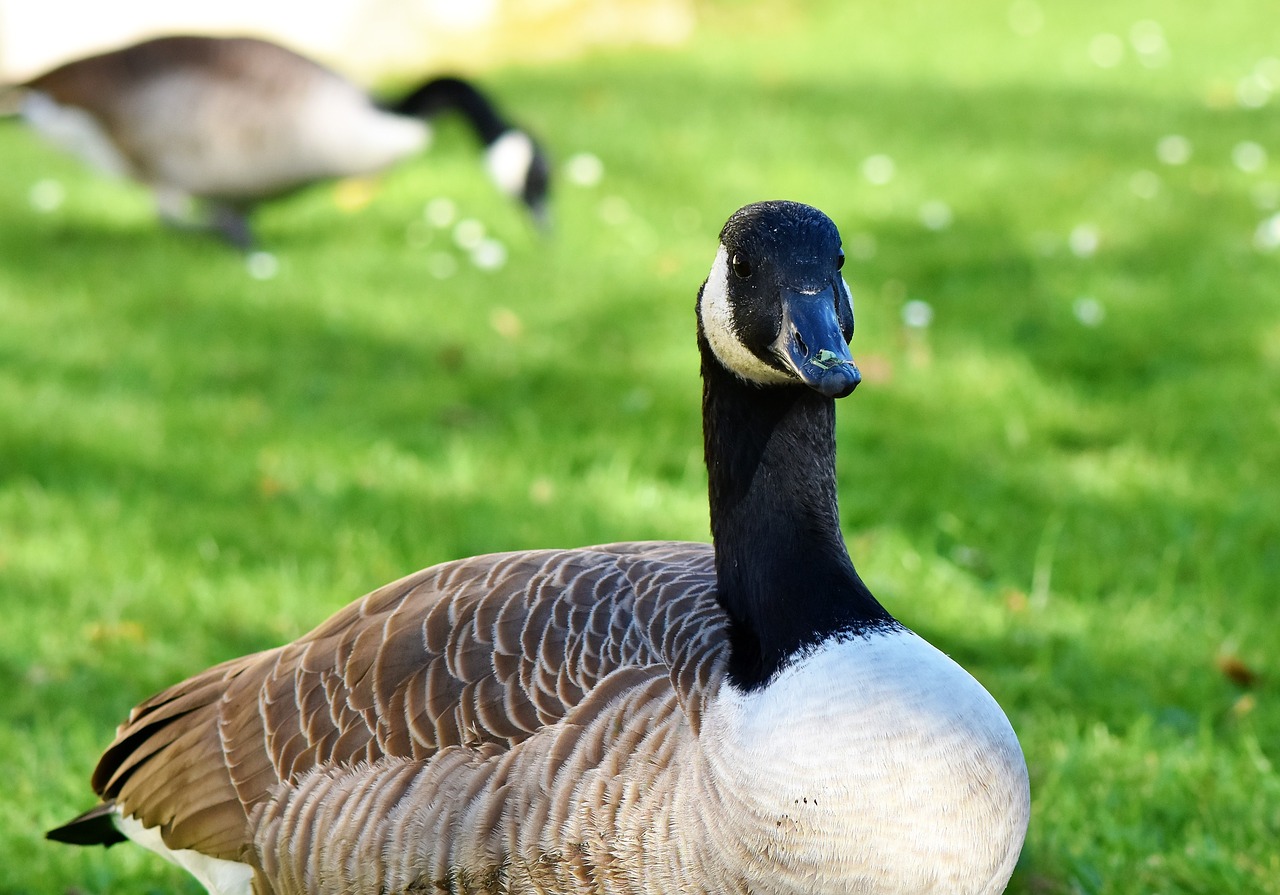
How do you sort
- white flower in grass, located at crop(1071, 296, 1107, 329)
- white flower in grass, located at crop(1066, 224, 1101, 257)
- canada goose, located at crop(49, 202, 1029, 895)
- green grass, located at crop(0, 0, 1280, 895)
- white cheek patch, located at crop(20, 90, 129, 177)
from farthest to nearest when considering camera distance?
1. white cheek patch, located at crop(20, 90, 129, 177)
2. white flower in grass, located at crop(1066, 224, 1101, 257)
3. white flower in grass, located at crop(1071, 296, 1107, 329)
4. green grass, located at crop(0, 0, 1280, 895)
5. canada goose, located at crop(49, 202, 1029, 895)

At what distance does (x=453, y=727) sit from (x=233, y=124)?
595 centimetres

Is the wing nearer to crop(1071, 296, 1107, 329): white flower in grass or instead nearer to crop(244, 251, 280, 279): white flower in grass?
crop(1071, 296, 1107, 329): white flower in grass

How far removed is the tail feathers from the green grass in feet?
0.88

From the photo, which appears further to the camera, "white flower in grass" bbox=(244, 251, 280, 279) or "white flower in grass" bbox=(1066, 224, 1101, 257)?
"white flower in grass" bbox=(244, 251, 280, 279)

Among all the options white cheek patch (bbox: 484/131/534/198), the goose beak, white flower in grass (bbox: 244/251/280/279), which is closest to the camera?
the goose beak

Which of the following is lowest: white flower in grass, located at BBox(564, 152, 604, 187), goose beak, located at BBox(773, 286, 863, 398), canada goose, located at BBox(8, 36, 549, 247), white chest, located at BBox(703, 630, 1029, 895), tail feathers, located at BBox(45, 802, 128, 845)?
tail feathers, located at BBox(45, 802, 128, 845)

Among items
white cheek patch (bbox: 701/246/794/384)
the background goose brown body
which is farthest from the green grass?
white cheek patch (bbox: 701/246/794/384)

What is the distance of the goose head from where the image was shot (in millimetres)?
2324

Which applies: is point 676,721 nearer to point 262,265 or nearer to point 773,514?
point 773,514

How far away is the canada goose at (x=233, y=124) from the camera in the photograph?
7.73 metres

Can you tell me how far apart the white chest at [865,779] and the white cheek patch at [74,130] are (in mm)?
6895

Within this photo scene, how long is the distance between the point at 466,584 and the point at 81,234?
6304 mm

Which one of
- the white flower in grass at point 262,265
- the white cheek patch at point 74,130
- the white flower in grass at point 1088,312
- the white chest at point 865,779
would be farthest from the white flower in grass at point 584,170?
the white chest at point 865,779

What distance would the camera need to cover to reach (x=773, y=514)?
2.63 m
